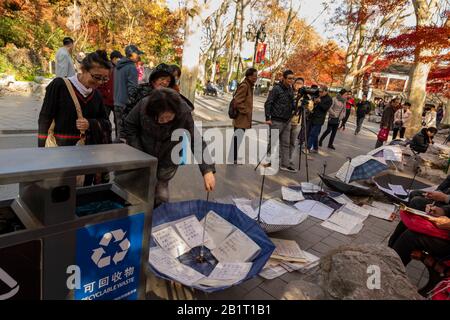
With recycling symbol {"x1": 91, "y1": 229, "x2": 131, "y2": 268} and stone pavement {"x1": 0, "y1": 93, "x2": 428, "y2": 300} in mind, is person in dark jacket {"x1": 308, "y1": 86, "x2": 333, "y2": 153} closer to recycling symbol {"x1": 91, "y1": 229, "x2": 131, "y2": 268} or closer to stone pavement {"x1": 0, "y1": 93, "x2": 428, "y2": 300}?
stone pavement {"x1": 0, "y1": 93, "x2": 428, "y2": 300}

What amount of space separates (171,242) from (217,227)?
425 mm

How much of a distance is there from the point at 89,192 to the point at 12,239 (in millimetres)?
564

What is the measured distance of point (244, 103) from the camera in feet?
16.7

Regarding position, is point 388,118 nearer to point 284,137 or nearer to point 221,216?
point 284,137

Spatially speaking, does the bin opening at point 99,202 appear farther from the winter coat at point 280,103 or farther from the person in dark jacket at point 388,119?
the person in dark jacket at point 388,119

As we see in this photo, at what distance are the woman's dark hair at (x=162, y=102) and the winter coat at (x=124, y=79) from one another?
2.60 meters

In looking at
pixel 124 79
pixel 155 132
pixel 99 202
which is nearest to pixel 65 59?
pixel 124 79

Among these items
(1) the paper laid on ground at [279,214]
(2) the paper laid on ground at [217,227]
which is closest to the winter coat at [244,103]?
(1) the paper laid on ground at [279,214]

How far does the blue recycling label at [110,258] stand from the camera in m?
1.42

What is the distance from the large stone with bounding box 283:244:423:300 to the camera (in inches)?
69.7

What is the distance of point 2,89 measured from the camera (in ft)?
32.4

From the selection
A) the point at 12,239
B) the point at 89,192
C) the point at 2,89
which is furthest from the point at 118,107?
the point at 2,89

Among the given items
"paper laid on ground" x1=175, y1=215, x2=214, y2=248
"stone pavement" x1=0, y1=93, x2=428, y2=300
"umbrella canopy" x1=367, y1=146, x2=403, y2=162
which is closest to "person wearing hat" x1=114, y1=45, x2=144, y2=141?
"stone pavement" x1=0, y1=93, x2=428, y2=300

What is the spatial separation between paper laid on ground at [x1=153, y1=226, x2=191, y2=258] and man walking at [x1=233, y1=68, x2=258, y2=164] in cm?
312
